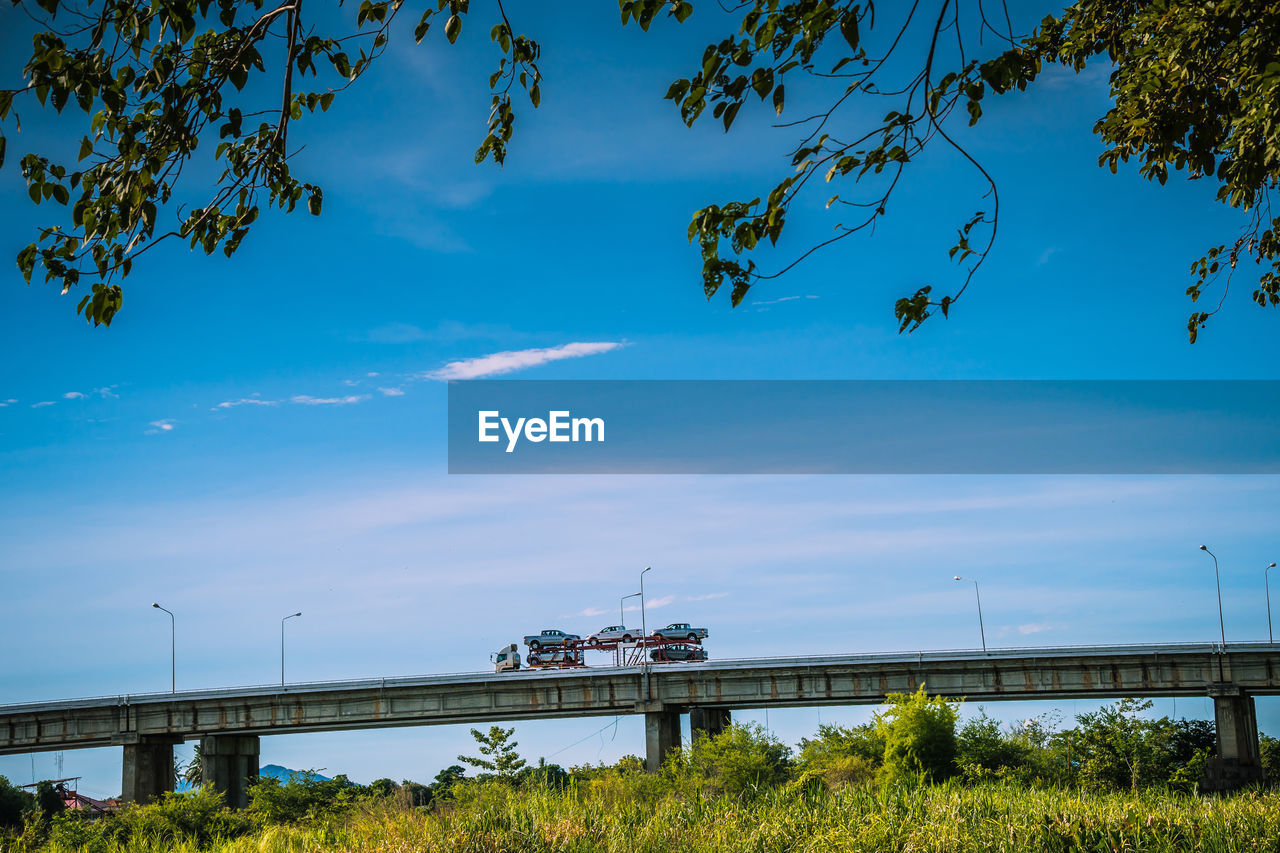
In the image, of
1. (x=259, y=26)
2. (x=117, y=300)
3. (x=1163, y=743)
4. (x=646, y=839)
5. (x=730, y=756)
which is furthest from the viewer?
(x=1163, y=743)

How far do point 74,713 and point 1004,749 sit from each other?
49.1 m

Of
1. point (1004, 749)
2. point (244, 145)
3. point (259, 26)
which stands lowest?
point (1004, 749)

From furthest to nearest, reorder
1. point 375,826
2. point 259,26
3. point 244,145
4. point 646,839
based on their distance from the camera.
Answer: point 375,826
point 646,839
point 244,145
point 259,26

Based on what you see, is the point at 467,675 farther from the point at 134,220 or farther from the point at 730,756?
the point at 134,220

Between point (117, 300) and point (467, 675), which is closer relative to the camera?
point (117, 300)

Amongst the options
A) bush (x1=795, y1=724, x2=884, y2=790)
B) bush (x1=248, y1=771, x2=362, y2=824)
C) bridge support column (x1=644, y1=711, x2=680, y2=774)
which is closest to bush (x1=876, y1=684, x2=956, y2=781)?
bush (x1=795, y1=724, x2=884, y2=790)

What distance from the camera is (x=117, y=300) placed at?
6426 mm

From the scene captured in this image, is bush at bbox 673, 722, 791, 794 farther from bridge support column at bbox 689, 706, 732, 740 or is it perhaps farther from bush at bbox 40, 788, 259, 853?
bush at bbox 40, 788, 259, 853

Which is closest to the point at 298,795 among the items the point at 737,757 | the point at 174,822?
the point at 174,822

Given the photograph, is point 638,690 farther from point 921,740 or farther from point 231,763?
point 231,763

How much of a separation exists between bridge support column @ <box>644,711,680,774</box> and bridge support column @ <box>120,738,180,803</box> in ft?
83.9

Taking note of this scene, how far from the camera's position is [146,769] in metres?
51.5

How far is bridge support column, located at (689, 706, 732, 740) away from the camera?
47969 millimetres

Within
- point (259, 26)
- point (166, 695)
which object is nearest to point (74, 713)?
point (166, 695)
